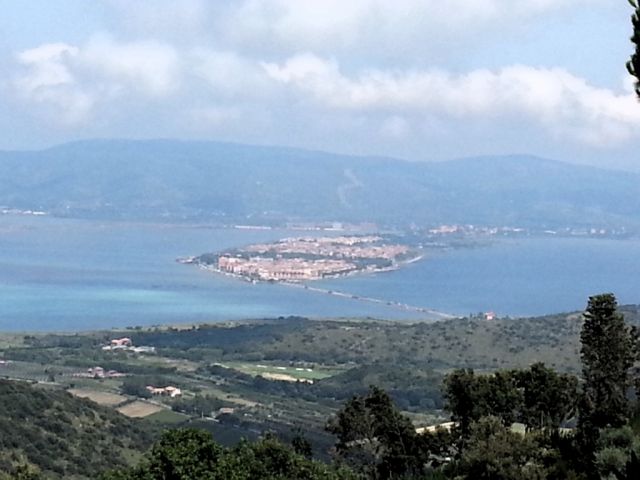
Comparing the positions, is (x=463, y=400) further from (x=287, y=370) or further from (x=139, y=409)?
(x=287, y=370)

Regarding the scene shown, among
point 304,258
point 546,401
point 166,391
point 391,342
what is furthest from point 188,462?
point 304,258

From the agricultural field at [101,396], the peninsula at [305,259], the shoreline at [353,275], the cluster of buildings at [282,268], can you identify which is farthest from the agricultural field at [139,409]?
the cluster of buildings at [282,268]

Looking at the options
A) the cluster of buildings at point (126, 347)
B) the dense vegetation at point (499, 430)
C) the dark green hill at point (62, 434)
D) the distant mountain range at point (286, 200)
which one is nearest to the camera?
the dense vegetation at point (499, 430)

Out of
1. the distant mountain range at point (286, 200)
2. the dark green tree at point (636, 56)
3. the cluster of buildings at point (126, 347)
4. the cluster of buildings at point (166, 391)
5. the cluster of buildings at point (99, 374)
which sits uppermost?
the distant mountain range at point (286, 200)

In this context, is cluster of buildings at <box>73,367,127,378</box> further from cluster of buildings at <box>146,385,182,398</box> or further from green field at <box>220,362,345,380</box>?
green field at <box>220,362,345,380</box>

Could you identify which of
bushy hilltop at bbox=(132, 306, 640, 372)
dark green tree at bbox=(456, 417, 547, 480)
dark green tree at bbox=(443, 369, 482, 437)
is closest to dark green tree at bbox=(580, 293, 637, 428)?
dark green tree at bbox=(443, 369, 482, 437)

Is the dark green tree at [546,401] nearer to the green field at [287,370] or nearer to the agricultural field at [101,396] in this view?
the agricultural field at [101,396]
